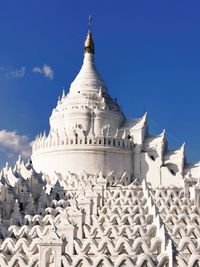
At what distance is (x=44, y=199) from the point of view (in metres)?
31.1

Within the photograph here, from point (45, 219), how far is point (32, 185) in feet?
46.2

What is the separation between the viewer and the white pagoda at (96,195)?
1516cm

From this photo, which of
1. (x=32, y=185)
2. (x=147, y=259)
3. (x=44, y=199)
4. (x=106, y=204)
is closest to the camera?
(x=147, y=259)

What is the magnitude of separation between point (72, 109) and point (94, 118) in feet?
7.96

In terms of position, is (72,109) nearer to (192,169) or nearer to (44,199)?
(192,169)

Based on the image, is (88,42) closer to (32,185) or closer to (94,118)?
(94,118)

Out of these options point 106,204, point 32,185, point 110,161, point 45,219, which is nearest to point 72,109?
point 110,161

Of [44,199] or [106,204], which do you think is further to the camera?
[44,199]

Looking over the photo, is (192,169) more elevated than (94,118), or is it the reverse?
(94,118)

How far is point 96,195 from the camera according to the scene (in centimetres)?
2617

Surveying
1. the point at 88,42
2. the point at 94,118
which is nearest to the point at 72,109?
the point at 94,118

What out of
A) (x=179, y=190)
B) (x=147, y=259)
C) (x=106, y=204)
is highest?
(x=179, y=190)

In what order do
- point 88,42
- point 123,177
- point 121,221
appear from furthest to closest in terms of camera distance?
point 88,42 → point 123,177 → point 121,221

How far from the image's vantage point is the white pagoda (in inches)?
597
